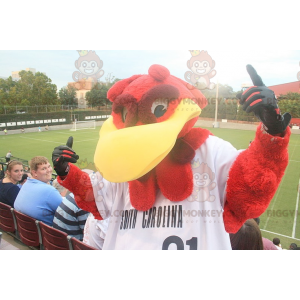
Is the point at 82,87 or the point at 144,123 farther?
the point at 82,87

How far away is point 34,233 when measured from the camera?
1.81 m

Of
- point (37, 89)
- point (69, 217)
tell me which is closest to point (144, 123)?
point (69, 217)

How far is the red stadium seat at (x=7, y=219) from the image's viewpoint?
6.67 ft

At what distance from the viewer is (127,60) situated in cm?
161

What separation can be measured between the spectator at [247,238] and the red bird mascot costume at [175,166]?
262 millimetres

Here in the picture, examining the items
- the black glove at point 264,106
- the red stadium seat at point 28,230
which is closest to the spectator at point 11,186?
the red stadium seat at point 28,230

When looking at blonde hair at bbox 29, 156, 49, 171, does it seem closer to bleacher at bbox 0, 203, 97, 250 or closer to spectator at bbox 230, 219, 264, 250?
bleacher at bbox 0, 203, 97, 250

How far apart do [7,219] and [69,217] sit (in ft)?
2.59

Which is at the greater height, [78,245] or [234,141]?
[234,141]

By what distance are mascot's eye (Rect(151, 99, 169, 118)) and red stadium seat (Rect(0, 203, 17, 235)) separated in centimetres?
159

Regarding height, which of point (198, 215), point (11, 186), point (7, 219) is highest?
point (198, 215)

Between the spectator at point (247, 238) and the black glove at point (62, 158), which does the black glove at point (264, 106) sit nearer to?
the spectator at point (247, 238)

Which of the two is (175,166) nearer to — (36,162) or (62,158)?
(62,158)
